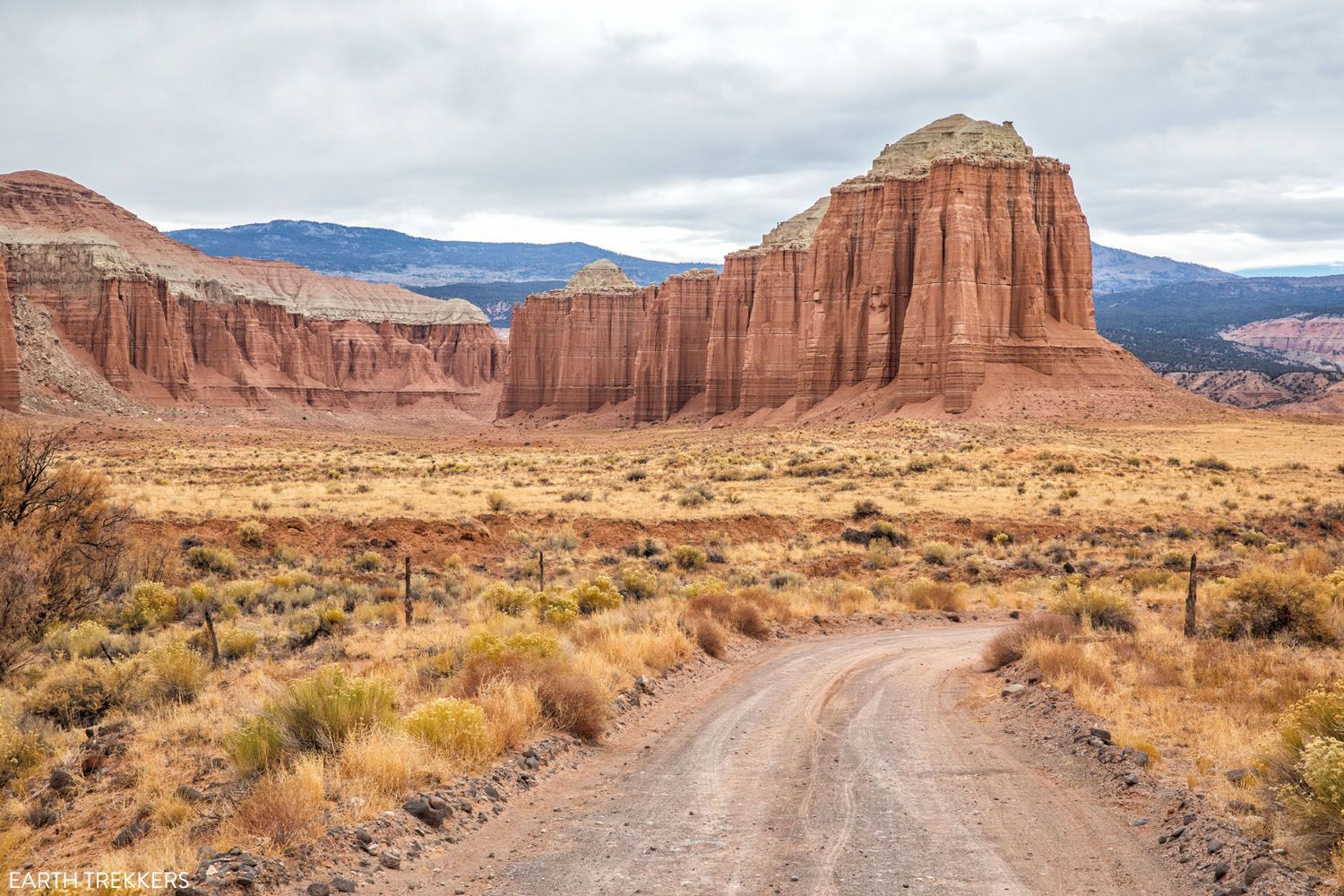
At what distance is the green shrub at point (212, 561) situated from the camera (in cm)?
2441

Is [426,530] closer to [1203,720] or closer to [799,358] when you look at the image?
[1203,720]

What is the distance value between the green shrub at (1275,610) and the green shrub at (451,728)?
11.1 m

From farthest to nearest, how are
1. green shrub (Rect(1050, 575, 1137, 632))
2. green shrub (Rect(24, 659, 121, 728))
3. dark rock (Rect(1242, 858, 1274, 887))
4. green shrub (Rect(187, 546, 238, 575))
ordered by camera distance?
green shrub (Rect(187, 546, 238, 575)) < green shrub (Rect(1050, 575, 1137, 632)) < green shrub (Rect(24, 659, 121, 728)) < dark rock (Rect(1242, 858, 1274, 887))

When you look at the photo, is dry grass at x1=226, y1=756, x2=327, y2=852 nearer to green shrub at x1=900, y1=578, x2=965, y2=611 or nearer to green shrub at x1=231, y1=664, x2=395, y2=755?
green shrub at x1=231, y1=664, x2=395, y2=755

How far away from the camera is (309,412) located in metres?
154

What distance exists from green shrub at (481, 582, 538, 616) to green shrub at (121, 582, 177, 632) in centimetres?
554

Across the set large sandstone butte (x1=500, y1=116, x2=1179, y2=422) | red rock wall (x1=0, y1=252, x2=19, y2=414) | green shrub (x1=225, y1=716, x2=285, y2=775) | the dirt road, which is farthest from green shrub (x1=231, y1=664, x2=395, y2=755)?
red rock wall (x1=0, y1=252, x2=19, y2=414)

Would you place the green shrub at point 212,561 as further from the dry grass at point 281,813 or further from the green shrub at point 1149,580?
the green shrub at point 1149,580

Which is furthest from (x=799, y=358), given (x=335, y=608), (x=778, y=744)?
(x=778, y=744)

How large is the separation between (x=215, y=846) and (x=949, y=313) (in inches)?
2852

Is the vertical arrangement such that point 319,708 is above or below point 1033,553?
above

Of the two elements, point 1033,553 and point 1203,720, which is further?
point 1033,553

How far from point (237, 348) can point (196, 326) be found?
6.62 metres

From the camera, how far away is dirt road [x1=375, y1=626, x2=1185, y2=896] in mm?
7918
